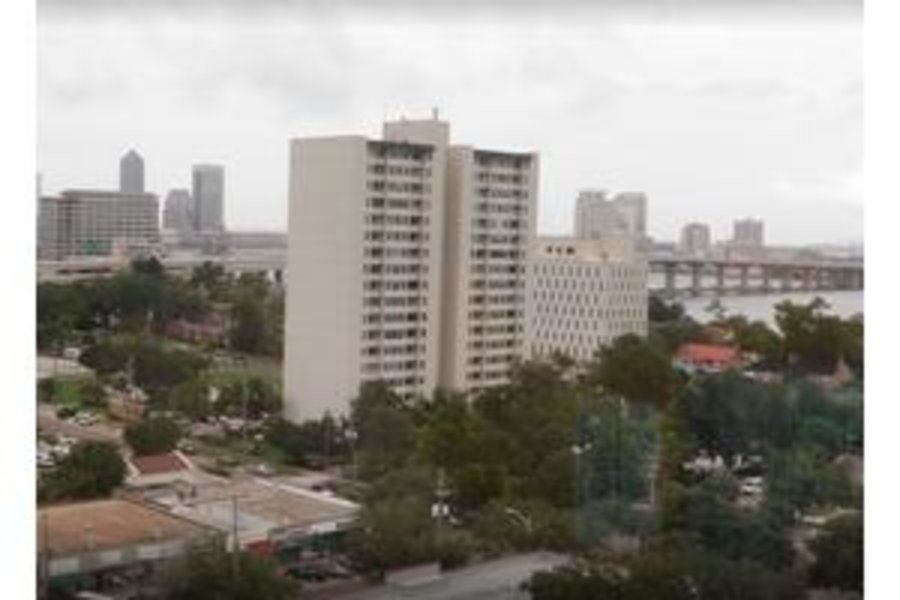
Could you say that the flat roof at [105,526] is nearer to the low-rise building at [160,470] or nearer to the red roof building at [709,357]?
the low-rise building at [160,470]

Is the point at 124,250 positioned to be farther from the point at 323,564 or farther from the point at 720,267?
the point at 720,267

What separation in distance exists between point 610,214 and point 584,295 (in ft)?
0.82

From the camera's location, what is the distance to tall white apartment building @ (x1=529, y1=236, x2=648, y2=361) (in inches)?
97.7

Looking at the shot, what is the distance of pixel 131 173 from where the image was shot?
7.42 ft

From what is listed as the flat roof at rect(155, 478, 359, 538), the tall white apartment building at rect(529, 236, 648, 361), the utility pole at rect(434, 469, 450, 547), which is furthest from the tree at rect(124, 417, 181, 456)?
the tall white apartment building at rect(529, 236, 648, 361)

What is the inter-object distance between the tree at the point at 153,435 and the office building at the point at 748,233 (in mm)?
1294

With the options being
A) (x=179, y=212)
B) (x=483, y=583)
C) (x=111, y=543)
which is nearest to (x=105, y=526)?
(x=111, y=543)

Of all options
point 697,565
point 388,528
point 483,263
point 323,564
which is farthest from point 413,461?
point 697,565

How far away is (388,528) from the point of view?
7.83 feet

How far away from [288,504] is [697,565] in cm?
90

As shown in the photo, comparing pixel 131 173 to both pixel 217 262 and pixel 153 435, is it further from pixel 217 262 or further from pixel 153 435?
pixel 153 435

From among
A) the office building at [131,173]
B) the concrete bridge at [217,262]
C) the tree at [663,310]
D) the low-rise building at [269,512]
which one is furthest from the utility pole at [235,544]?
the tree at [663,310]

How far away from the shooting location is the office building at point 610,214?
2.41 m

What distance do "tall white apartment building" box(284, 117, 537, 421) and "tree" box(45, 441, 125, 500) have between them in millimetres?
402
